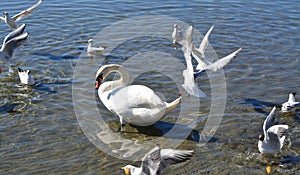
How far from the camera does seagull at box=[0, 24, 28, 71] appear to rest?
12.7 meters

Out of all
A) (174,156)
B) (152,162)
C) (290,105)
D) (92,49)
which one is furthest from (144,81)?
(174,156)

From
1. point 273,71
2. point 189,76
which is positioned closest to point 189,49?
point 189,76

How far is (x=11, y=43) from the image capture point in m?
12.8

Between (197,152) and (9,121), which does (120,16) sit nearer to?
(9,121)

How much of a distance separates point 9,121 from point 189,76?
4001 mm

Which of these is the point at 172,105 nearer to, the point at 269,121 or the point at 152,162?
the point at 269,121

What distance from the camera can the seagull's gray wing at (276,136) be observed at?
844 centimetres

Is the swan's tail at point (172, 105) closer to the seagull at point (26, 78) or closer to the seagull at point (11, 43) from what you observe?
the seagull at point (26, 78)

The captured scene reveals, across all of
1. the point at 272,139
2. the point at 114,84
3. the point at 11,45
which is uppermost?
the point at 11,45

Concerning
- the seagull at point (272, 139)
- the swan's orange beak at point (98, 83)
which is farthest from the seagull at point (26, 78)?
the seagull at point (272, 139)

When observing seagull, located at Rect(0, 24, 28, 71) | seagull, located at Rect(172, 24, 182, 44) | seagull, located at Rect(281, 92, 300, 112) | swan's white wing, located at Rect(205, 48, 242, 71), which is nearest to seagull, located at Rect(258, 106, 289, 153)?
seagull, located at Rect(281, 92, 300, 112)

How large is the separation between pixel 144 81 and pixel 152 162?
4769mm

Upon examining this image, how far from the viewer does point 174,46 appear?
47.0ft

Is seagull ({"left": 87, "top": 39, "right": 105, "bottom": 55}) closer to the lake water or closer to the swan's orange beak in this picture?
the lake water
